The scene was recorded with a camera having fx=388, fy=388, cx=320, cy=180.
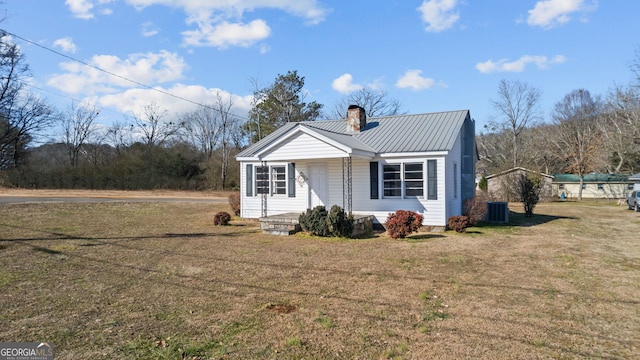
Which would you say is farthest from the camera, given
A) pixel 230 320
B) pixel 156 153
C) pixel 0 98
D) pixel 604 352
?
pixel 156 153

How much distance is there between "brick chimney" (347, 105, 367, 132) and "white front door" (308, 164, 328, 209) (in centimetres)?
303

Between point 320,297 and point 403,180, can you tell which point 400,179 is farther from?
point 320,297

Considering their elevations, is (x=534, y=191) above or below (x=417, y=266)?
above

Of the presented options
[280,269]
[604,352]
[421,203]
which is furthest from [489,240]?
[604,352]

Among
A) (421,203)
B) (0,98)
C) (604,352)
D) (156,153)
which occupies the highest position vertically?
(0,98)

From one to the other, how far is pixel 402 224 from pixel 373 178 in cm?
306

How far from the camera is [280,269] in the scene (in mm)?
8273

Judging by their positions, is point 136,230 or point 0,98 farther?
point 0,98

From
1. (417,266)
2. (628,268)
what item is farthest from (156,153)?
(628,268)

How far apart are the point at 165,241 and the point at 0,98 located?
34294 millimetres

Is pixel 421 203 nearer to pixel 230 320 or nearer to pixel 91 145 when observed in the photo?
pixel 230 320

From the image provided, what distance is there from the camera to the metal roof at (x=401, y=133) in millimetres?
14391

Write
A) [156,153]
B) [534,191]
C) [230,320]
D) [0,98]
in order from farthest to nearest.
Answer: [156,153], [0,98], [534,191], [230,320]

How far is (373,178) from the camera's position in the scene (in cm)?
1489
